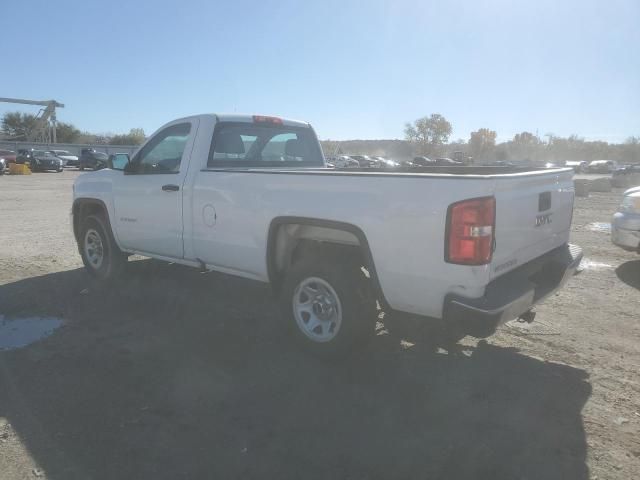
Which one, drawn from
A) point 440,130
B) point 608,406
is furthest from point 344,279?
point 440,130

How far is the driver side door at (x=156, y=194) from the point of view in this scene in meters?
A: 5.04

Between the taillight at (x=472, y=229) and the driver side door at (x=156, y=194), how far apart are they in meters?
2.92

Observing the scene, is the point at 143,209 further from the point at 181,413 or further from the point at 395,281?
the point at 395,281

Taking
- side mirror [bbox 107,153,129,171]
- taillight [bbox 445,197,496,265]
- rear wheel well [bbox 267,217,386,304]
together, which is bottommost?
rear wheel well [bbox 267,217,386,304]

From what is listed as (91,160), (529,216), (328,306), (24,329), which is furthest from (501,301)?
(91,160)

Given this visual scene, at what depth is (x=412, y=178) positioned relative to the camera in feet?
10.6

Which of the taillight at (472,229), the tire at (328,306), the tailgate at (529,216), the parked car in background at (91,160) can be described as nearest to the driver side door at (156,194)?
the tire at (328,306)

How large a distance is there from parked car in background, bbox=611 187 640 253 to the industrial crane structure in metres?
68.9

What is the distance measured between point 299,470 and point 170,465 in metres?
0.71

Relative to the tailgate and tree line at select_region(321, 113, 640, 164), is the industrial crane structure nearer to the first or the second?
tree line at select_region(321, 113, 640, 164)

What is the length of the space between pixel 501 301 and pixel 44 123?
7470 cm

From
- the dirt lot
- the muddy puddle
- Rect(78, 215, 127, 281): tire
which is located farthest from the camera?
Rect(78, 215, 127, 281): tire

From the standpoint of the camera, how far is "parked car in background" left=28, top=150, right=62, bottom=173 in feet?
116

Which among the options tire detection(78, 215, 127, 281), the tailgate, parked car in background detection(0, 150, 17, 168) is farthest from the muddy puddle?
parked car in background detection(0, 150, 17, 168)
